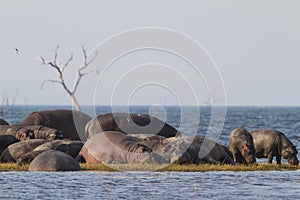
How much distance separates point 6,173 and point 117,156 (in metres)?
4.58

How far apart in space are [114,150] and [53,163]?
3446mm

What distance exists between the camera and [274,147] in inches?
1173

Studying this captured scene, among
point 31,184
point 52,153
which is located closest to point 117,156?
point 52,153

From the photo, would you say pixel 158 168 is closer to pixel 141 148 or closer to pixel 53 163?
pixel 141 148

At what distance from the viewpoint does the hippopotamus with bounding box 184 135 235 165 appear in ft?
88.3

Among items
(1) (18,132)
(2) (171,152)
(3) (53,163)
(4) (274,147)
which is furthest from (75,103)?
(3) (53,163)

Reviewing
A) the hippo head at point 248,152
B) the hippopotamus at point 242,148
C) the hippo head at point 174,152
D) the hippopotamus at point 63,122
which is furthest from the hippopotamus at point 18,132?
the hippo head at point 248,152

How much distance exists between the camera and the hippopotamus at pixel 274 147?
29.2m

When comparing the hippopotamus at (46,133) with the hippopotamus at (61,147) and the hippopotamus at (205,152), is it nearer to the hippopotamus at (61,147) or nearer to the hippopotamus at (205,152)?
the hippopotamus at (61,147)

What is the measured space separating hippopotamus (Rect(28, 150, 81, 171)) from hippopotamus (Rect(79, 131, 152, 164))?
2401mm

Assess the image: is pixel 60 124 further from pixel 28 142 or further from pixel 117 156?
pixel 117 156

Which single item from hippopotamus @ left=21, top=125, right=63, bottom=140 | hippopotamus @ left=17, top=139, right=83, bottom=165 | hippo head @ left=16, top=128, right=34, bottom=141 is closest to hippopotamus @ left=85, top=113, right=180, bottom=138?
→ hippopotamus @ left=21, top=125, right=63, bottom=140

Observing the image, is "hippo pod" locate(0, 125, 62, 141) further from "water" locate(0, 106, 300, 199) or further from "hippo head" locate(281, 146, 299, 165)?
"hippo head" locate(281, 146, 299, 165)

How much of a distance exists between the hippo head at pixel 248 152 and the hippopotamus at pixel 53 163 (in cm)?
718
